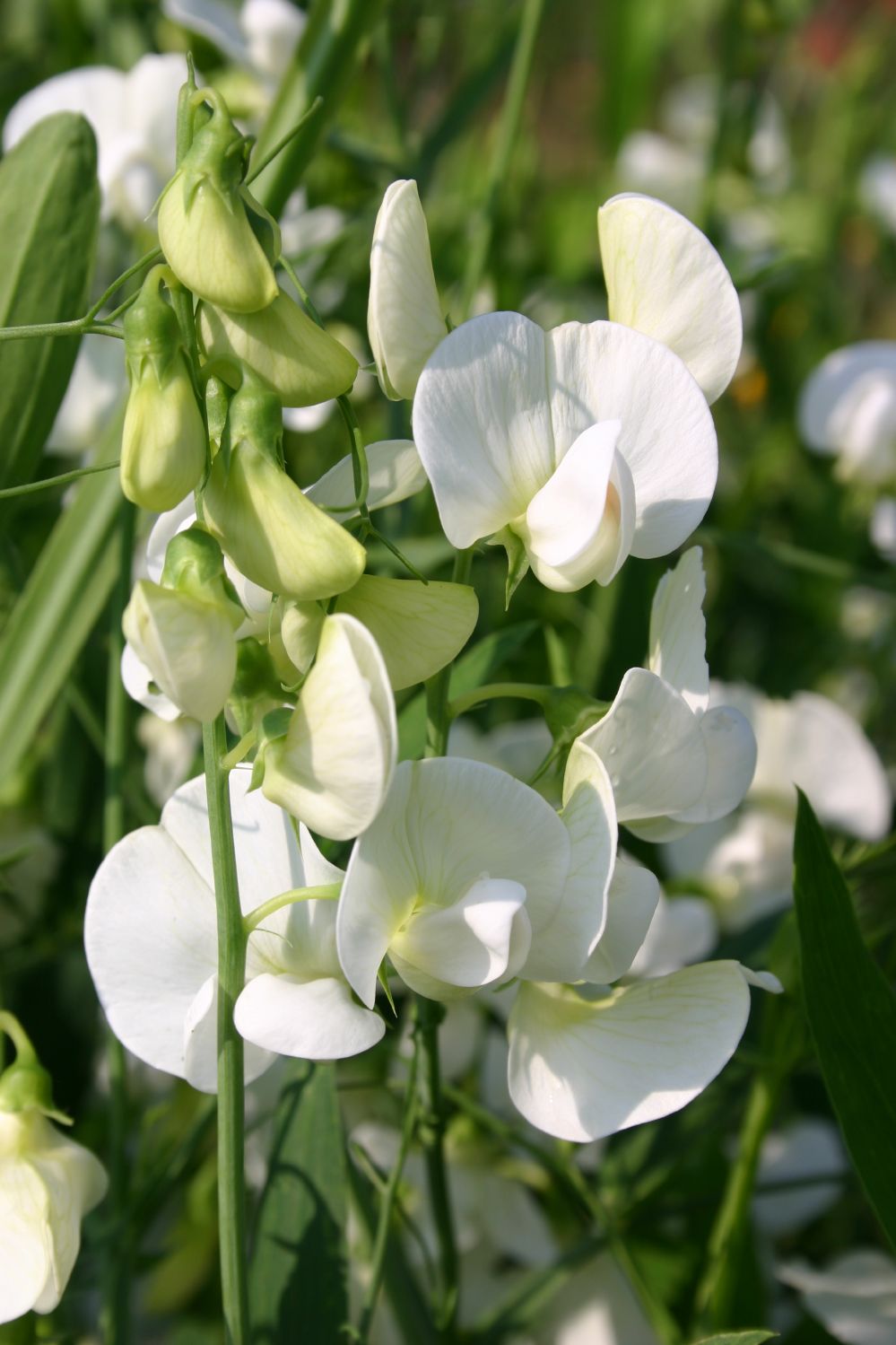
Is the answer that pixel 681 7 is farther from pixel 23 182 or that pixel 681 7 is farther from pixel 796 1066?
pixel 796 1066

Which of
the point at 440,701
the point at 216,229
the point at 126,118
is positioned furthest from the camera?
the point at 126,118

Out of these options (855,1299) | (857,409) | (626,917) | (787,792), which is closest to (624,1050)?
(626,917)

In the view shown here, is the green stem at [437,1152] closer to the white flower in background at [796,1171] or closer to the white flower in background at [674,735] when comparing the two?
the white flower in background at [674,735]

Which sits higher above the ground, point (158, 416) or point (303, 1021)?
point (158, 416)

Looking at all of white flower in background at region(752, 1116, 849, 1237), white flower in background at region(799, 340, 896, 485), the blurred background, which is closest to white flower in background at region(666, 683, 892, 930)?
the blurred background

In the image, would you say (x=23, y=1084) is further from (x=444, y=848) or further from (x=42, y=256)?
(x=42, y=256)

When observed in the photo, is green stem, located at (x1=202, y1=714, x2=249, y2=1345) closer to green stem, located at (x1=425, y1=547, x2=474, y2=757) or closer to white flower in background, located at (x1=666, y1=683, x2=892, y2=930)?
green stem, located at (x1=425, y1=547, x2=474, y2=757)
